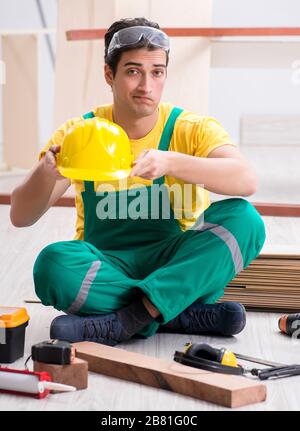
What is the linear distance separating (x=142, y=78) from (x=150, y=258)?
499mm

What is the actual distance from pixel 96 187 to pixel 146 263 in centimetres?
25

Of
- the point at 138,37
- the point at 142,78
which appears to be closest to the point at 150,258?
the point at 142,78

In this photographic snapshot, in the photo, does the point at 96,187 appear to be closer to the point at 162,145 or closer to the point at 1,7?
the point at 162,145

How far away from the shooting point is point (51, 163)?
217 cm

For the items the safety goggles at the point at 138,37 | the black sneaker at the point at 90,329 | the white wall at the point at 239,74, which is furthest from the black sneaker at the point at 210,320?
the white wall at the point at 239,74

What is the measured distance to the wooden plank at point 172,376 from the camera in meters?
1.82

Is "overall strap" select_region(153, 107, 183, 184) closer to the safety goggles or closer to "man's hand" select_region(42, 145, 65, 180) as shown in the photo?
the safety goggles

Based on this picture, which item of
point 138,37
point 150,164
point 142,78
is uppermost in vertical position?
point 138,37

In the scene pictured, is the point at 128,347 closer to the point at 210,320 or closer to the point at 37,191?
the point at 210,320

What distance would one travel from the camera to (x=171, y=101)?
4.24m

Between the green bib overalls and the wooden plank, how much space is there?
0.62 ft

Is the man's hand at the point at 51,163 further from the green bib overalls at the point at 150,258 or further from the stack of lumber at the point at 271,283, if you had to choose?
the stack of lumber at the point at 271,283

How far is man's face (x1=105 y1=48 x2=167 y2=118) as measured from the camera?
7.53 feet

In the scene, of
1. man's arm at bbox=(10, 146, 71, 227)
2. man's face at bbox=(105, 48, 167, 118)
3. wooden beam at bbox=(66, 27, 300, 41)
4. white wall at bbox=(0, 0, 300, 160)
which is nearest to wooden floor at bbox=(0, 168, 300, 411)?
man's arm at bbox=(10, 146, 71, 227)
